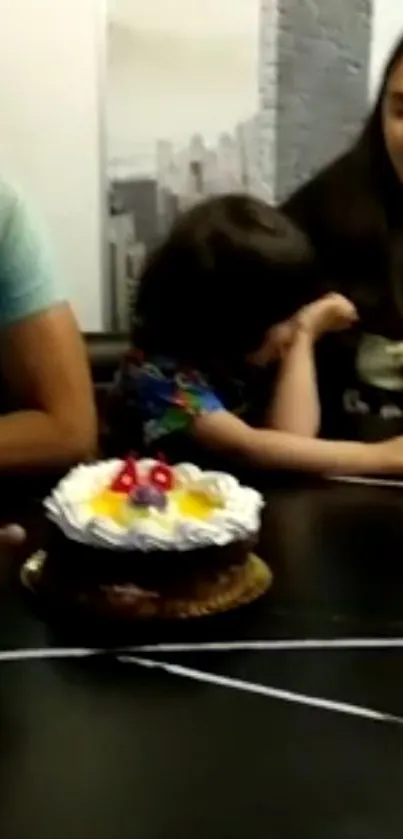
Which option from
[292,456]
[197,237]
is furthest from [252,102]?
[292,456]

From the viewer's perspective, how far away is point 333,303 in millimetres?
1968

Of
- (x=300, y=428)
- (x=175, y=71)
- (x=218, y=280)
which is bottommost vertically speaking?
(x=300, y=428)

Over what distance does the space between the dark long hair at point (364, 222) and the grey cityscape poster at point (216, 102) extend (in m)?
0.30

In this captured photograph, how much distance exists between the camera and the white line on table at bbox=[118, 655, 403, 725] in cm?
95

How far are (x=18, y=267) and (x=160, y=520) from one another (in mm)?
689

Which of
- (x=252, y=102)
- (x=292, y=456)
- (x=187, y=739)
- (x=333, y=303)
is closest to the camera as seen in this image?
(x=187, y=739)

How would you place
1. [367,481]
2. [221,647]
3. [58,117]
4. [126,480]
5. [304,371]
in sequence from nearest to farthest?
[221,647] → [126,480] → [367,481] → [304,371] → [58,117]

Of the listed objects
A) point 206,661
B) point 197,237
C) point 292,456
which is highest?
point 197,237

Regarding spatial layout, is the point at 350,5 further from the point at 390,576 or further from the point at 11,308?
the point at 390,576

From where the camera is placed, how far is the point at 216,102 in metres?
2.45

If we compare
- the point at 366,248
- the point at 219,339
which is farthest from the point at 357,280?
the point at 219,339

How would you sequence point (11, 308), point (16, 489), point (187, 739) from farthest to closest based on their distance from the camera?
point (11, 308)
point (16, 489)
point (187, 739)

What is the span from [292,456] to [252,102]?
1073 millimetres

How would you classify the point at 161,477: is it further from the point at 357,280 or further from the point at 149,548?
the point at 357,280
